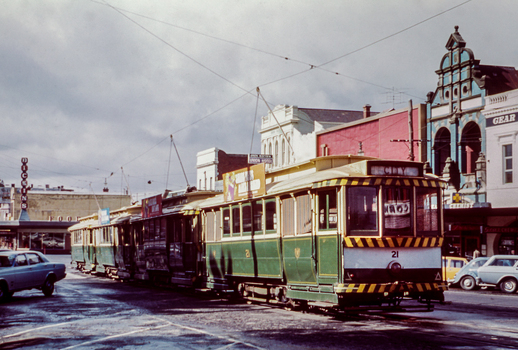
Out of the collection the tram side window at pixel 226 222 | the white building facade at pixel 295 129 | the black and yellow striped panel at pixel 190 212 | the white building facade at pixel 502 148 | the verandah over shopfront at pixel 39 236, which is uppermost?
the white building facade at pixel 295 129

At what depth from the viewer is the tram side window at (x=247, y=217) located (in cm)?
1725

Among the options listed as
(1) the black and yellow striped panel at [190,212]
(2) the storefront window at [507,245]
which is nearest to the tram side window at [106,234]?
(1) the black and yellow striped panel at [190,212]

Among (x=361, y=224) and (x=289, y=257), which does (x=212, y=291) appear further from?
(x=361, y=224)

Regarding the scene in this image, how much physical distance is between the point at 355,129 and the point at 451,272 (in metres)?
15.1

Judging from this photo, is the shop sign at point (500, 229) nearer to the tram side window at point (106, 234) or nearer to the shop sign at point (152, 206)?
the shop sign at point (152, 206)

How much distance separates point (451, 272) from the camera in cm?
2761

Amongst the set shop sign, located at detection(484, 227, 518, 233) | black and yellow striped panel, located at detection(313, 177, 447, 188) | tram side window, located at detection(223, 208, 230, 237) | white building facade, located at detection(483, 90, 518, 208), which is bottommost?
shop sign, located at detection(484, 227, 518, 233)

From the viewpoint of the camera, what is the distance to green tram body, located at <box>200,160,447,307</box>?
1287 cm

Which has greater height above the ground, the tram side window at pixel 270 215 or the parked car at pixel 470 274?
the tram side window at pixel 270 215

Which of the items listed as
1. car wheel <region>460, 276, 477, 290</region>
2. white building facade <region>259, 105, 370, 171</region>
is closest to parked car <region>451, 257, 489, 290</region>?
car wheel <region>460, 276, 477, 290</region>

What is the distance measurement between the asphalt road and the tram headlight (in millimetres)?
931

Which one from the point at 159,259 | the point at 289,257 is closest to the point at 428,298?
the point at 289,257

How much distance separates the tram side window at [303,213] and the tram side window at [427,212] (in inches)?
85.6

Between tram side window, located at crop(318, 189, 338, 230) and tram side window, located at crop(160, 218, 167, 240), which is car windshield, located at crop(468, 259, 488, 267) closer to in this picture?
tram side window, located at crop(160, 218, 167, 240)
